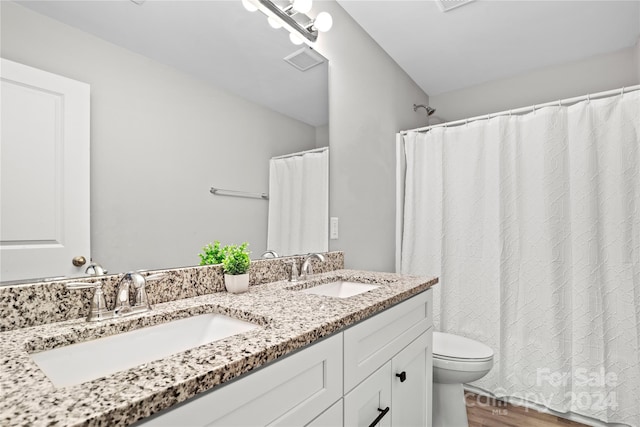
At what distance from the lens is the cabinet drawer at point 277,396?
0.54 metres

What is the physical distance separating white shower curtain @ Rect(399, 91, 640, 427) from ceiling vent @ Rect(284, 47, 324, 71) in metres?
1.05

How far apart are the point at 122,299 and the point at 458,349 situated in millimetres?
1633

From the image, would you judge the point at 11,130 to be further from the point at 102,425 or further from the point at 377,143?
the point at 377,143

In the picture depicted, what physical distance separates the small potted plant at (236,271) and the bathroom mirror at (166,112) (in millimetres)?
98

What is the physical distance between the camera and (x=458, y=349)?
1.76m

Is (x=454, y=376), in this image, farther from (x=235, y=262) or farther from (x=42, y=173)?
(x=42, y=173)

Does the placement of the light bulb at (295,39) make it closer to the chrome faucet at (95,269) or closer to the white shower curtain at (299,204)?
the white shower curtain at (299,204)

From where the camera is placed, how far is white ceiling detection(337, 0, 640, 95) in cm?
194

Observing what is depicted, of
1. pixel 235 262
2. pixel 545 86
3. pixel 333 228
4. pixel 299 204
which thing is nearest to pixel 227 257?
pixel 235 262

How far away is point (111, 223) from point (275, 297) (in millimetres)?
530

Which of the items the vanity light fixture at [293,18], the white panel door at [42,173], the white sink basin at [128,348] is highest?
the vanity light fixture at [293,18]

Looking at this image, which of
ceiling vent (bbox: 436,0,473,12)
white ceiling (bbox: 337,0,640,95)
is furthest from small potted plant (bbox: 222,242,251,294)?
ceiling vent (bbox: 436,0,473,12)

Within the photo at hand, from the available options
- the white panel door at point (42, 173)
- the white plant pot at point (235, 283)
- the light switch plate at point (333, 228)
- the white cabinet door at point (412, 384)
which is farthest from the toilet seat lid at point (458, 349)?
the white panel door at point (42, 173)

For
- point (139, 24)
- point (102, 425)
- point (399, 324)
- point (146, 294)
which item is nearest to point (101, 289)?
point (146, 294)
